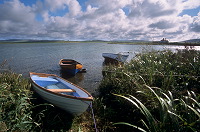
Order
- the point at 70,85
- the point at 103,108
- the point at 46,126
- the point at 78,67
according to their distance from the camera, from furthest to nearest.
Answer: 1. the point at 78,67
2. the point at 70,85
3. the point at 103,108
4. the point at 46,126

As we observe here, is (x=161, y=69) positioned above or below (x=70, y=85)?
above

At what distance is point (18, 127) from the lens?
3312mm

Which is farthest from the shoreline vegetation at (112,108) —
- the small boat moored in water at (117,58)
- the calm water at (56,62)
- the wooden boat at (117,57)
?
the wooden boat at (117,57)

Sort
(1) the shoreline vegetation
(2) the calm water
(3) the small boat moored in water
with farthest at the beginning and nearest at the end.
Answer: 1. (2) the calm water
2. (3) the small boat moored in water
3. (1) the shoreline vegetation

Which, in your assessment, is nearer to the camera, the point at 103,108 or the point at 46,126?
the point at 46,126

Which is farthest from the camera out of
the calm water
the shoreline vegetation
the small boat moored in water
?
the calm water

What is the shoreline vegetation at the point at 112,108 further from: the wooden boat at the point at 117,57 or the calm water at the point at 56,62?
the wooden boat at the point at 117,57

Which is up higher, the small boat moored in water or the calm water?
the small boat moored in water

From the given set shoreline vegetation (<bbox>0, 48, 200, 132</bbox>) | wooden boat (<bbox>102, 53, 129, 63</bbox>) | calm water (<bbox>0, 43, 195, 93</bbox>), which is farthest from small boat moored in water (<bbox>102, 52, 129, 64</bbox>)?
shoreline vegetation (<bbox>0, 48, 200, 132</bbox>)

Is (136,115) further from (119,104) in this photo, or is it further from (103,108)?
(103,108)

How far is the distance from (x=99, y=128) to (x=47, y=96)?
8.48ft

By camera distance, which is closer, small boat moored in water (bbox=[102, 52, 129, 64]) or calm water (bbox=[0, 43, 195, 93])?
small boat moored in water (bbox=[102, 52, 129, 64])

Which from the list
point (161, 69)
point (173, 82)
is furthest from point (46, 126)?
point (161, 69)

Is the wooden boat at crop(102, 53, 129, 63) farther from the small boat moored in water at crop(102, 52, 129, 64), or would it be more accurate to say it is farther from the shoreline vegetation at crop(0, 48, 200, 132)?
the shoreline vegetation at crop(0, 48, 200, 132)
